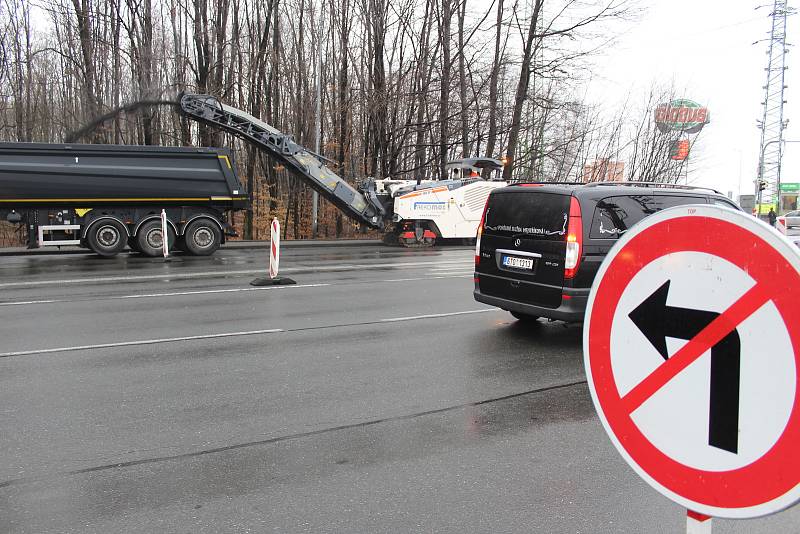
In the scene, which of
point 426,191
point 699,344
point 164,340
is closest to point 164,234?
point 426,191

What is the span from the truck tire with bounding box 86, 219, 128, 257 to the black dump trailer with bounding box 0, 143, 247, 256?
25mm

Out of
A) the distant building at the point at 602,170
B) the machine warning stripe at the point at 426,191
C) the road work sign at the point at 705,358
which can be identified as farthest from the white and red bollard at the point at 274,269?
the distant building at the point at 602,170

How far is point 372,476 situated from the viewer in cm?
403

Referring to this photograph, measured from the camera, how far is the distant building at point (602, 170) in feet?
132

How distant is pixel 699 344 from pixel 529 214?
6.67 m

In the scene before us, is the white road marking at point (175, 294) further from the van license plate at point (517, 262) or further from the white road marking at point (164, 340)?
the van license plate at point (517, 262)

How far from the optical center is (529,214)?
26.7 feet

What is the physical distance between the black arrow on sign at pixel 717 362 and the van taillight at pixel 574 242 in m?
6.02

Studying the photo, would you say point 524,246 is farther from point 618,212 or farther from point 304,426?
point 304,426

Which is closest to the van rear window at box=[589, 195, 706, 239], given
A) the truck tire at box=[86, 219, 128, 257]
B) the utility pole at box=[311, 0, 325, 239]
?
the truck tire at box=[86, 219, 128, 257]

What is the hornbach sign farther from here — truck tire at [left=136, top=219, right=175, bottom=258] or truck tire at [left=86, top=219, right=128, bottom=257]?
truck tire at [left=86, top=219, right=128, bottom=257]

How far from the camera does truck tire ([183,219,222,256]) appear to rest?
63.0ft

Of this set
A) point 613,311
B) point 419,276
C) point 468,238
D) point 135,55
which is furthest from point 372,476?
point 135,55

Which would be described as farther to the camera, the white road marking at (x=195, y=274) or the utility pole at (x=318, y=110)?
the utility pole at (x=318, y=110)
